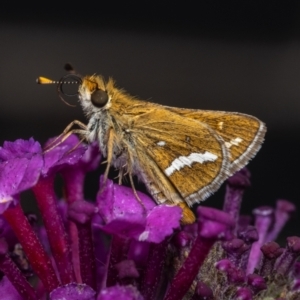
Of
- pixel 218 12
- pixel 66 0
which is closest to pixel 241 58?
pixel 218 12

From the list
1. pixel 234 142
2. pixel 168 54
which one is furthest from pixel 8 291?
pixel 168 54

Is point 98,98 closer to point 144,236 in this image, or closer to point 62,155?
point 62,155

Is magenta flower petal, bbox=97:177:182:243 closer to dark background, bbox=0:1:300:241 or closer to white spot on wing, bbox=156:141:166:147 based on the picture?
white spot on wing, bbox=156:141:166:147

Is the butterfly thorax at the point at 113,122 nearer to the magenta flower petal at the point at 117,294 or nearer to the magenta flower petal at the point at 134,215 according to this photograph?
the magenta flower petal at the point at 134,215

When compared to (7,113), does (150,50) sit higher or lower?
higher

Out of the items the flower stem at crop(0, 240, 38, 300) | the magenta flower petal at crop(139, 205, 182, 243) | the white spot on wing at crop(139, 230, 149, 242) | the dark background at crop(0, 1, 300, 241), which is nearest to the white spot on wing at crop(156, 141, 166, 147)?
the magenta flower petal at crop(139, 205, 182, 243)

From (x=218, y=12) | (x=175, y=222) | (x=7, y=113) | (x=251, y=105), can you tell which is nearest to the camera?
(x=175, y=222)

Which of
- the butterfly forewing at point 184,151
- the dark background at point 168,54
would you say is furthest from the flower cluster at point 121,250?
the dark background at point 168,54

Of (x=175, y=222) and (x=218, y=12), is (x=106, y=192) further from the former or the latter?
(x=218, y=12)
